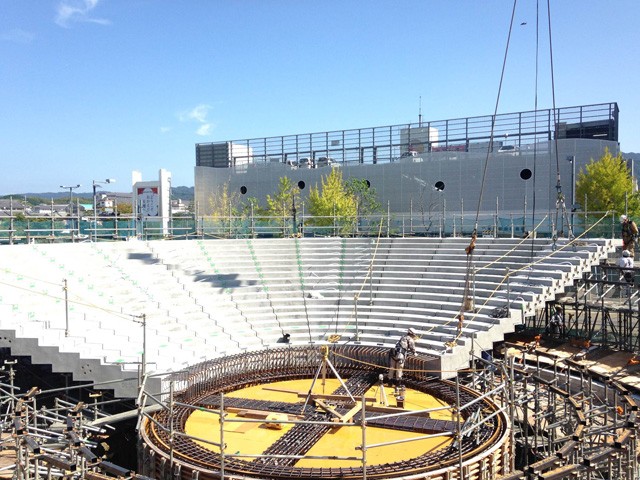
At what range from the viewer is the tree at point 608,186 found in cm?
3108

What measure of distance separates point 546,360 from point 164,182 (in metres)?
27.9

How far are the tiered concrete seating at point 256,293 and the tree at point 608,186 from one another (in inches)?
472

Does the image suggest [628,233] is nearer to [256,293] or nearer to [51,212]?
[256,293]

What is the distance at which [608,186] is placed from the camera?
103 ft

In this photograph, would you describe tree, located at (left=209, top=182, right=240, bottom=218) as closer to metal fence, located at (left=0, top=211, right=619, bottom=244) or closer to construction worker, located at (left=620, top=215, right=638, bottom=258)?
metal fence, located at (left=0, top=211, right=619, bottom=244)

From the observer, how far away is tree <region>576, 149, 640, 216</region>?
31.1 meters

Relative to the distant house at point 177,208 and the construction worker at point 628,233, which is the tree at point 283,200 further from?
the construction worker at point 628,233

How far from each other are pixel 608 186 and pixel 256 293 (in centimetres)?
2170

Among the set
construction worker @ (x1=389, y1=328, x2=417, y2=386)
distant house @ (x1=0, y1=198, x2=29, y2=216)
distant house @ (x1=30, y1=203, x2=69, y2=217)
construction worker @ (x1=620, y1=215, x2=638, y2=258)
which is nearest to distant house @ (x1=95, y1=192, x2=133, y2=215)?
distant house @ (x1=30, y1=203, x2=69, y2=217)

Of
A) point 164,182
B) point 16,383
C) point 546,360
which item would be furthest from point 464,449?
point 164,182

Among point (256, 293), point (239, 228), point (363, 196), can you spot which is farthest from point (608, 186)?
point (256, 293)

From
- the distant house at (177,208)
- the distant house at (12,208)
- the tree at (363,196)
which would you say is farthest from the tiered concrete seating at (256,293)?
the distant house at (177,208)

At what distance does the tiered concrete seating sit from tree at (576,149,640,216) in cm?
1199

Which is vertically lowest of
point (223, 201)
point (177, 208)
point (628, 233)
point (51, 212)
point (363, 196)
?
point (628, 233)
